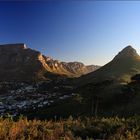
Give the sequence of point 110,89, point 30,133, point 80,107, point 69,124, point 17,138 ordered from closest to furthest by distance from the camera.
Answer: point 17,138
point 30,133
point 69,124
point 80,107
point 110,89

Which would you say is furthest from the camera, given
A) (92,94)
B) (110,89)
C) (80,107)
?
(110,89)

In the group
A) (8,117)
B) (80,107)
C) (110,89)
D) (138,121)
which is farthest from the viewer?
(110,89)

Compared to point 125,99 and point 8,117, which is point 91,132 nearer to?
→ point 8,117

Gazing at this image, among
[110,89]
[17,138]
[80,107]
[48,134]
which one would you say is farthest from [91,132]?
[110,89]

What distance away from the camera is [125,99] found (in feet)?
331

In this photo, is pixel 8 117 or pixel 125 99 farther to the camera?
pixel 125 99

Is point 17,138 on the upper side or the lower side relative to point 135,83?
lower

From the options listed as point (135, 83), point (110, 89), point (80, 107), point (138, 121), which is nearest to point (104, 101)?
point (80, 107)

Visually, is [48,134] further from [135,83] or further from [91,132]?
[135,83]

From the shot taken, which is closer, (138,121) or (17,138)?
(17,138)

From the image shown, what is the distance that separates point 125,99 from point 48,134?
9201 centimetres

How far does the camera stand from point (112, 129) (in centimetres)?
1369

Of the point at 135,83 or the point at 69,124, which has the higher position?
the point at 135,83

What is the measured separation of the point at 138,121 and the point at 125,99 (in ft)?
283
